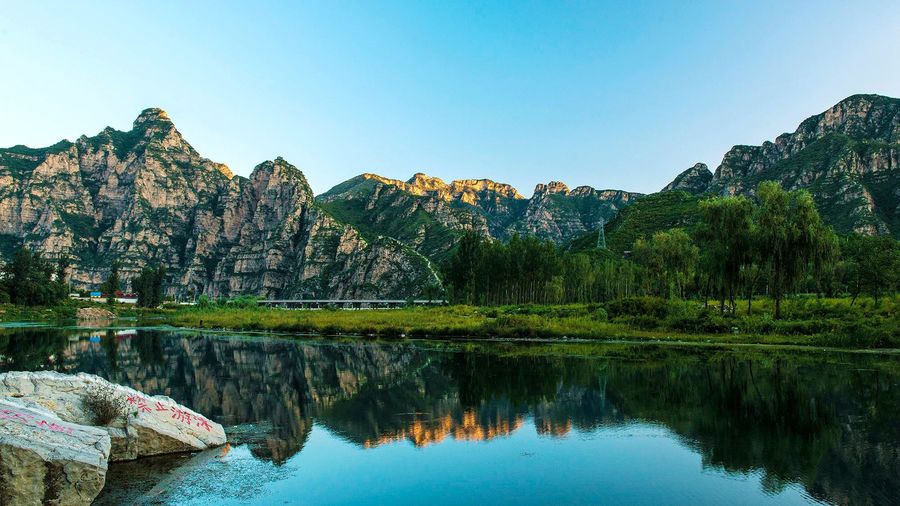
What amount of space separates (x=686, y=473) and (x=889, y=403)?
45.6ft

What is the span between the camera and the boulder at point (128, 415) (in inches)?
570

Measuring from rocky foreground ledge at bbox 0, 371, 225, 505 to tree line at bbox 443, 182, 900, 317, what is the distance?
2061 inches

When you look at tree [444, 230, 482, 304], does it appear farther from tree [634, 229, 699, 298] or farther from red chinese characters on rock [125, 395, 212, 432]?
red chinese characters on rock [125, 395, 212, 432]

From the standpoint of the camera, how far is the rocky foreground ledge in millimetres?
9742

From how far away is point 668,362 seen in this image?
3331 cm

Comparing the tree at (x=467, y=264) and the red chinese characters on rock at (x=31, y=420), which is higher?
the tree at (x=467, y=264)

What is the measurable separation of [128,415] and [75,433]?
3.47 meters

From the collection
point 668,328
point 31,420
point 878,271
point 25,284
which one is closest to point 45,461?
point 31,420

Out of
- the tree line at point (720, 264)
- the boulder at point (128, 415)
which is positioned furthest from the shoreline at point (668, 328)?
the boulder at point (128, 415)

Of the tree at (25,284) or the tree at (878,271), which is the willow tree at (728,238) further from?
the tree at (25,284)

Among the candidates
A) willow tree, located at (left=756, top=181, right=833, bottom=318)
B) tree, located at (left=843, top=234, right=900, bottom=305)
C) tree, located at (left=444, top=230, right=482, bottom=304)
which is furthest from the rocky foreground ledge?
tree, located at (left=444, top=230, right=482, bottom=304)

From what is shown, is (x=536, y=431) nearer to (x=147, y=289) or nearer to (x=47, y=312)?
(x=47, y=312)

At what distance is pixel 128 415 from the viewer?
49.7ft

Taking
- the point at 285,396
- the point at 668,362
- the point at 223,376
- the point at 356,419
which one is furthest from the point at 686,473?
the point at 223,376
